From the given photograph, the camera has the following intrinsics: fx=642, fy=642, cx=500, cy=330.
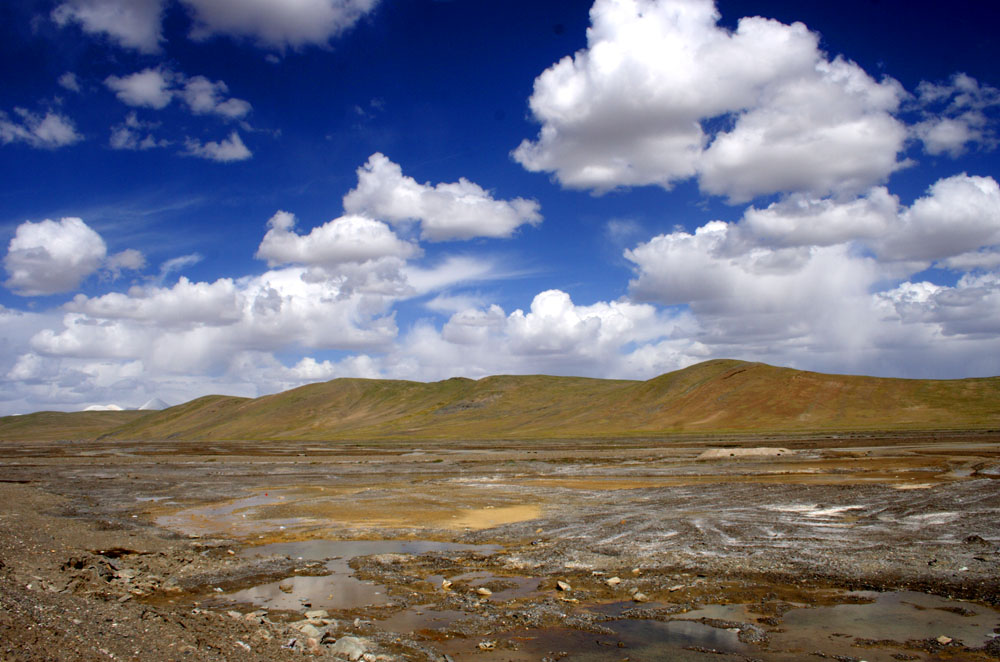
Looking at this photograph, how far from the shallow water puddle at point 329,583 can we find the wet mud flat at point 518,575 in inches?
3.8

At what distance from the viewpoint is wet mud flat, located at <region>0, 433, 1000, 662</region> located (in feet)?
36.7

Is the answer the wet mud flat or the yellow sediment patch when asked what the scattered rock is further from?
the yellow sediment patch

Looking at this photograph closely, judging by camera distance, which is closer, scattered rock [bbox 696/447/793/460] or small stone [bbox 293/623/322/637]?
small stone [bbox 293/623/322/637]

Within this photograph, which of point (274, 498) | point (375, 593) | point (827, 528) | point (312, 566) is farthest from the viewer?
point (274, 498)

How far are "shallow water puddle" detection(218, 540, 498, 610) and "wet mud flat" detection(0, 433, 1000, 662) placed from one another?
0.32 feet

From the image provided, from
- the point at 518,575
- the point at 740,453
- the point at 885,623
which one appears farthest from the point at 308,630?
the point at 740,453

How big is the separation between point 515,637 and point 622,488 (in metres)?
26.7

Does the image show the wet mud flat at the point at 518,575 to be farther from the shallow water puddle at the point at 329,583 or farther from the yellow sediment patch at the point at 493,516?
the yellow sediment patch at the point at 493,516

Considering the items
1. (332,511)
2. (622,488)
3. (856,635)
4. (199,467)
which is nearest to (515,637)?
(856,635)

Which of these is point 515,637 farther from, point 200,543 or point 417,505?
point 417,505

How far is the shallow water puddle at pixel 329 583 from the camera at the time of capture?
47.9 ft

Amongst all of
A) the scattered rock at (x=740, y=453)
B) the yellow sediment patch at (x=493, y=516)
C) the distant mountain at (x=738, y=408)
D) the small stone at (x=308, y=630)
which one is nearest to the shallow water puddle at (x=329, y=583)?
the small stone at (x=308, y=630)

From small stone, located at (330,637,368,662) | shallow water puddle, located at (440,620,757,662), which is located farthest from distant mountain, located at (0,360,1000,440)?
small stone, located at (330,637,368,662)

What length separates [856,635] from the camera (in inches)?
461
